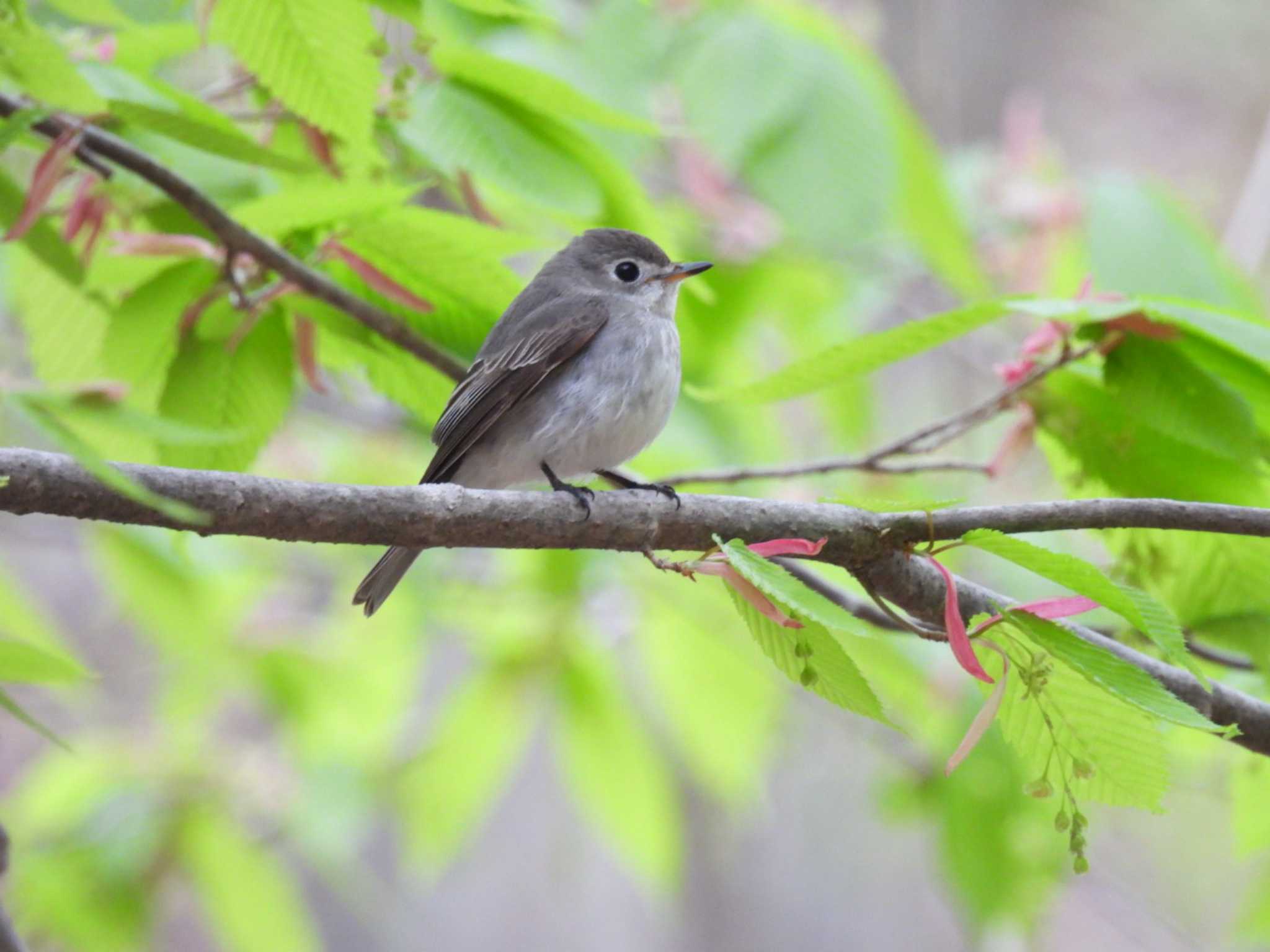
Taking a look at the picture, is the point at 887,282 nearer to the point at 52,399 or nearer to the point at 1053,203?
the point at 1053,203

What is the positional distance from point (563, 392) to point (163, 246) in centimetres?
92

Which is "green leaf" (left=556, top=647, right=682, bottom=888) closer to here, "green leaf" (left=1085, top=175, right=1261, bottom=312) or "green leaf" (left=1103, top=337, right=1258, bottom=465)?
"green leaf" (left=1085, top=175, right=1261, bottom=312)

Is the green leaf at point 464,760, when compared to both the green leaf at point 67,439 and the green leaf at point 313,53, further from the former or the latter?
the green leaf at point 67,439

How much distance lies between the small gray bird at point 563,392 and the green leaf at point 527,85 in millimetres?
479

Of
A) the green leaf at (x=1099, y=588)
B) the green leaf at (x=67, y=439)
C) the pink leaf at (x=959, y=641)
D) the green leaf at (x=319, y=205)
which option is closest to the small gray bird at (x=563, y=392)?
the green leaf at (x=319, y=205)

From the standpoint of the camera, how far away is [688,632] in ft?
13.6

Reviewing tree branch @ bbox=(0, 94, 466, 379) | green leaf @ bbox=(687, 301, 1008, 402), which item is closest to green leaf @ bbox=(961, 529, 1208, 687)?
green leaf @ bbox=(687, 301, 1008, 402)

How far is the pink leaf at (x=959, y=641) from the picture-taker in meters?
1.54

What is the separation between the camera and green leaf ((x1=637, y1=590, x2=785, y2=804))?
159 inches

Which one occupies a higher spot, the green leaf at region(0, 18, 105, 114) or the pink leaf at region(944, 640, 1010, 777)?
the green leaf at region(0, 18, 105, 114)

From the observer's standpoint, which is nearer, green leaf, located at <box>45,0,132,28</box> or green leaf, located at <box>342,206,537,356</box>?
green leaf, located at <box>45,0,132,28</box>

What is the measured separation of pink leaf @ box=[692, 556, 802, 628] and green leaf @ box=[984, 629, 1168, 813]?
284mm

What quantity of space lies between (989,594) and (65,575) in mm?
8684

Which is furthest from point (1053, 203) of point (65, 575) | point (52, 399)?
point (65, 575)
